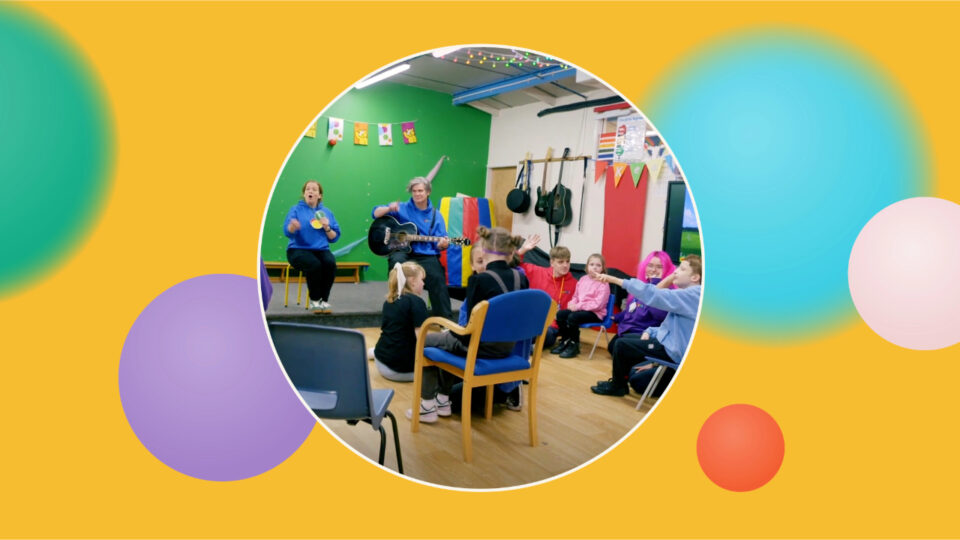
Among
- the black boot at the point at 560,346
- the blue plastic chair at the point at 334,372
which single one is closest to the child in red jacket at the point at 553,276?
the black boot at the point at 560,346

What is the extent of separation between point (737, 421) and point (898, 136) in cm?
196

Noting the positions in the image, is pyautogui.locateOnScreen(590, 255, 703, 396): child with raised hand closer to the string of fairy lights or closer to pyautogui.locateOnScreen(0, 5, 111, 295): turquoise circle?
the string of fairy lights

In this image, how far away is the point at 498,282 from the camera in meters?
2.13

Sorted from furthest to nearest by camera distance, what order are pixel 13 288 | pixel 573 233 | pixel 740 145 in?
1. pixel 740 145
2. pixel 13 288
3. pixel 573 233

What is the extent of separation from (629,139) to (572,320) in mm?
680

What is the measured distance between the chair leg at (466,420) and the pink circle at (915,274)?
2419 mm

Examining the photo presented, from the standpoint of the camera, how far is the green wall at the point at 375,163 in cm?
211

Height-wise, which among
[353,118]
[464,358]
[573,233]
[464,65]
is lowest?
[464,358]

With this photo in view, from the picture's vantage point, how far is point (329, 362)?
7.34 ft

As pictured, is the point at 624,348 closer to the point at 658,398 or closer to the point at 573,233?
the point at 658,398

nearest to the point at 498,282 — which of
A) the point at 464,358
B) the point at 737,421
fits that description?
the point at 464,358

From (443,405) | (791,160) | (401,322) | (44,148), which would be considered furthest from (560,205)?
(44,148)

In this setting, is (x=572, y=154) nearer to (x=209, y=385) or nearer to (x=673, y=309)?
(x=673, y=309)

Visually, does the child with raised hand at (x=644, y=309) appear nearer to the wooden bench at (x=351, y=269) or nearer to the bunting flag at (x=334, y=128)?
the wooden bench at (x=351, y=269)
